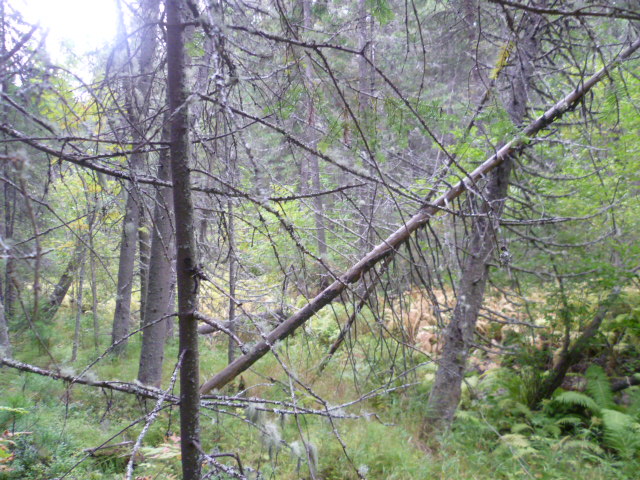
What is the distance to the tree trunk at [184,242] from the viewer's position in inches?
58.1

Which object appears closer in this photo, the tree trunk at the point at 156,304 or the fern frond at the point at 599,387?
the tree trunk at the point at 156,304

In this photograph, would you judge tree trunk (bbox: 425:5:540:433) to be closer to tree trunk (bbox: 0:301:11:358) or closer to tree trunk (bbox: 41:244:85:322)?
tree trunk (bbox: 0:301:11:358)

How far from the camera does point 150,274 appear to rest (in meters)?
4.97

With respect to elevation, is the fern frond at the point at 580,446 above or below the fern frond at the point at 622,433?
below

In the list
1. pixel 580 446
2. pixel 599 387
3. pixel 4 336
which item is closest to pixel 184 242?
pixel 4 336

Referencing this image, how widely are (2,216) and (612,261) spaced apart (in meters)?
12.5

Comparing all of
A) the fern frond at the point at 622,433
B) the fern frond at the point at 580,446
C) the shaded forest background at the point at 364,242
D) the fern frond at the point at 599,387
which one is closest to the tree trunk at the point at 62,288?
the shaded forest background at the point at 364,242

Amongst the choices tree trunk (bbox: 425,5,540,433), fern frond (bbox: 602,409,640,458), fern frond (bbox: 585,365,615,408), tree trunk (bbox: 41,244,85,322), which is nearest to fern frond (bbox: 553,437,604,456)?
fern frond (bbox: 602,409,640,458)

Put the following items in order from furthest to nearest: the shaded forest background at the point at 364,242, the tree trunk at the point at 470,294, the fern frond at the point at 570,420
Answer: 1. the fern frond at the point at 570,420
2. the tree trunk at the point at 470,294
3. the shaded forest background at the point at 364,242

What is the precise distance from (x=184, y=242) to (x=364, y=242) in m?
1.10

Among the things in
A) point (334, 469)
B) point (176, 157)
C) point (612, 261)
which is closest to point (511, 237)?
point (612, 261)

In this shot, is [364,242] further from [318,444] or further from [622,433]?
[622,433]

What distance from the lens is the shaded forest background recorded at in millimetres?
1826

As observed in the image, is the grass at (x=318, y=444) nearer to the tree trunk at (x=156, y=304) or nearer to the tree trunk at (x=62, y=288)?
the tree trunk at (x=156, y=304)
